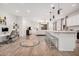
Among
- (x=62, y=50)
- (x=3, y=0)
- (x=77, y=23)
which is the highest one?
(x=3, y=0)

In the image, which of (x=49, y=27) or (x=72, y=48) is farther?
(x=49, y=27)

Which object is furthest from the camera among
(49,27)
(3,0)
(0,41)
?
(49,27)

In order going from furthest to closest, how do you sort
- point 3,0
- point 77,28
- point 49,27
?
point 49,27
point 77,28
point 3,0

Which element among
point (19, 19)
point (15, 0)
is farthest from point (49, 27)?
point (15, 0)

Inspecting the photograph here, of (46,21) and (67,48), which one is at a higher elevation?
(46,21)

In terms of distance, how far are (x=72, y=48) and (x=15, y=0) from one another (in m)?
3.39

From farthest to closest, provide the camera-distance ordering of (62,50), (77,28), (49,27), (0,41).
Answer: (49,27), (77,28), (0,41), (62,50)

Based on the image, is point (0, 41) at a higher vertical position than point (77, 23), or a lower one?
lower

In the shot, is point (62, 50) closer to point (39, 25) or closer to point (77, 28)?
point (77, 28)

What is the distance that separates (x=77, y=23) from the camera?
8.17 meters

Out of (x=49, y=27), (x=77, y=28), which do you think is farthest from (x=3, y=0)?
(x=49, y=27)

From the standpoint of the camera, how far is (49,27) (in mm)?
16797

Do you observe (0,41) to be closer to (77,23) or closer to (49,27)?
(77,23)

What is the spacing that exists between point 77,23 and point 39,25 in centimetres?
949
